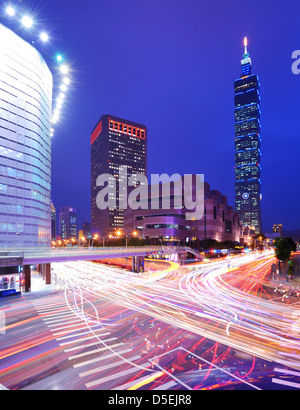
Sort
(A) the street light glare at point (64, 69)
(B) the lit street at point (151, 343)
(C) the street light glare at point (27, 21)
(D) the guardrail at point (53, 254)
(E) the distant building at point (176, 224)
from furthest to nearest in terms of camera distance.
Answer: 1. (E) the distant building at point (176, 224)
2. (A) the street light glare at point (64, 69)
3. (C) the street light glare at point (27, 21)
4. (D) the guardrail at point (53, 254)
5. (B) the lit street at point (151, 343)

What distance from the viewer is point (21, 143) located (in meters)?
44.3

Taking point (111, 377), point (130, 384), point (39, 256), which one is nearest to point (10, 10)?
point (39, 256)

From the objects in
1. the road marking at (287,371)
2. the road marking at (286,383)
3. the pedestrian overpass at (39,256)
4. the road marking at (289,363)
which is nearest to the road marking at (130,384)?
the road marking at (286,383)

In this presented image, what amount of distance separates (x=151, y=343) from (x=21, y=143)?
43045mm

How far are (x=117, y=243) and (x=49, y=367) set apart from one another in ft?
342

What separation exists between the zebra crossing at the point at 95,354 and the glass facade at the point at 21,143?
1115 inches

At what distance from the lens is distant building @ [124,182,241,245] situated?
9806cm

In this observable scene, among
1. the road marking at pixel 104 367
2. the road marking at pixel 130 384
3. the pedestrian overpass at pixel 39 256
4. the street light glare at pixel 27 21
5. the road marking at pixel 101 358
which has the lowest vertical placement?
the road marking at pixel 101 358

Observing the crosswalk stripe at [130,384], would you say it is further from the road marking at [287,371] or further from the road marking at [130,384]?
the road marking at [287,371]

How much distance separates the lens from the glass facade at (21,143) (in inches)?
1636

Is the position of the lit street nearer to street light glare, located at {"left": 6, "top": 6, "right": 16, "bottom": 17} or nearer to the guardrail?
the guardrail

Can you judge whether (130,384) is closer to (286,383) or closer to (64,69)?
(286,383)
